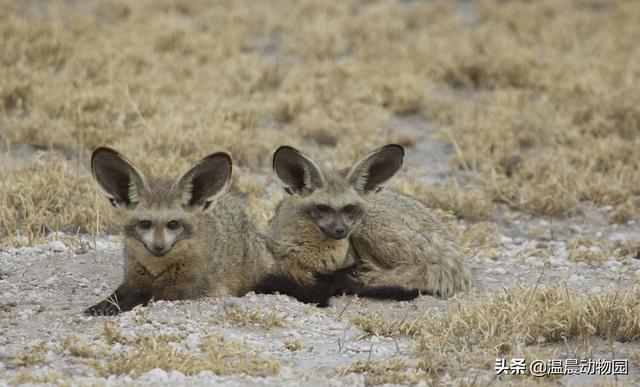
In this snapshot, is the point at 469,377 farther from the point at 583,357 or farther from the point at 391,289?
the point at 391,289

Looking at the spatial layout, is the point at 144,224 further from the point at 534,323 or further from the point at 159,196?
the point at 534,323

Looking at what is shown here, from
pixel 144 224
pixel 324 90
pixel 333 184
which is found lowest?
pixel 324 90

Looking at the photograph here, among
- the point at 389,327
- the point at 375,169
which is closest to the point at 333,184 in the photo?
the point at 375,169

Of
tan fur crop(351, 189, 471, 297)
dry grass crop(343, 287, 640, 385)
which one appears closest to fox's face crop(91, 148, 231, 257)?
dry grass crop(343, 287, 640, 385)

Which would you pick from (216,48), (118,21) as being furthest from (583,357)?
(118,21)

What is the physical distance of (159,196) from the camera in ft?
19.1

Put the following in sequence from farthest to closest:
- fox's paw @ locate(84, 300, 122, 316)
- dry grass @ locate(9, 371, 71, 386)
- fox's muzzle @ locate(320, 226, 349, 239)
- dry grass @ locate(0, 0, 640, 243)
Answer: dry grass @ locate(0, 0, 640, 243) → fox's muzzle @ locate(320, 226, 349, 239) → fox's paw @ locate(84, 300, 122, 316) → dry grass @ locate(9, 371, 71, 386)

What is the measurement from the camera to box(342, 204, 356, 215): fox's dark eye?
21.9 feet

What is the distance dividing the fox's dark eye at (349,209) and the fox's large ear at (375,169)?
0.58 feet

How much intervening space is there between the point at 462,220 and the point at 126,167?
367 cm

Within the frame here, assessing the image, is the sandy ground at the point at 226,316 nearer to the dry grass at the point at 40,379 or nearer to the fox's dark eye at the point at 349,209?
the dry grass at the point at 40,379

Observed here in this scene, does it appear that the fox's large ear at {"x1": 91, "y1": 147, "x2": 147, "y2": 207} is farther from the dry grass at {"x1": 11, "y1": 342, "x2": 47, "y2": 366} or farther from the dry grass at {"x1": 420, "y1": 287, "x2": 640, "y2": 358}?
the dry grass at {"x1": 420, "y1": 287, "x2": 640, "y2": 358}

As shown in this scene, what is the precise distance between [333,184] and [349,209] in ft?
0.68

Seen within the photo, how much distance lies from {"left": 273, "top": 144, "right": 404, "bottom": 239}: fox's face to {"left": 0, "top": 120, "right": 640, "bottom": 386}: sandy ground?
0.57 meters
